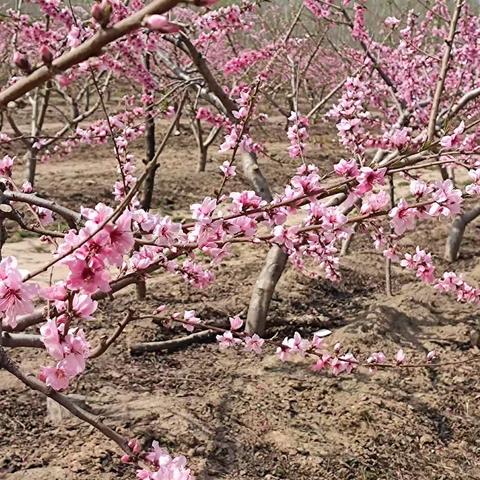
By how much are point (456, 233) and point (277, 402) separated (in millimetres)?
3914

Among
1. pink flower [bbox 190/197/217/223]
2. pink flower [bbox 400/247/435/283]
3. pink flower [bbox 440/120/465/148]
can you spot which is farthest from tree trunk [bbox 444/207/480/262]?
pink flower [bbox 190/197/217/223]

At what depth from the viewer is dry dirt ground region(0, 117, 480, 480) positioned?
3.43 m

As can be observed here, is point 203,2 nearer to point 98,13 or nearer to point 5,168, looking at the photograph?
point 98,13

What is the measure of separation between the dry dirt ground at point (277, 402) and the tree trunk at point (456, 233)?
3.25 feet

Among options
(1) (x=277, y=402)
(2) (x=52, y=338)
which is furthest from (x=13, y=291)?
(1) (x=277, y=402)

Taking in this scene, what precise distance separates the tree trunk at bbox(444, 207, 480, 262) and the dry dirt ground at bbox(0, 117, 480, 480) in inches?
39.0

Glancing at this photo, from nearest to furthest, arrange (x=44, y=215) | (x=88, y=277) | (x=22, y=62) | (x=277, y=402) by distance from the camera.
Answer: (x=22, y=62) → (x=88, y=277) → (x=44, y=215) → (x=277, y=402)

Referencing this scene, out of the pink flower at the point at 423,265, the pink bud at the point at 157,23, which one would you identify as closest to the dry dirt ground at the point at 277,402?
the pink flower at the point at 423,265

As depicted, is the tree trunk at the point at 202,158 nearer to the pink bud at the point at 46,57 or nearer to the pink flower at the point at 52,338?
the pink flower at the point at 52,338

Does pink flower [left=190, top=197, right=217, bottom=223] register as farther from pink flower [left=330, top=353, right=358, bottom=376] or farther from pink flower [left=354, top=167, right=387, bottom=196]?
pink flower [left=330, top=353, right=358, bottom=376]

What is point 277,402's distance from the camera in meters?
4.04

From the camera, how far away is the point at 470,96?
16.2 ft

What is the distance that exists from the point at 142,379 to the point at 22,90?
11.2ft

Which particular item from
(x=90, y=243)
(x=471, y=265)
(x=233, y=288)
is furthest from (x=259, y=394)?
(x=471, y=265)
